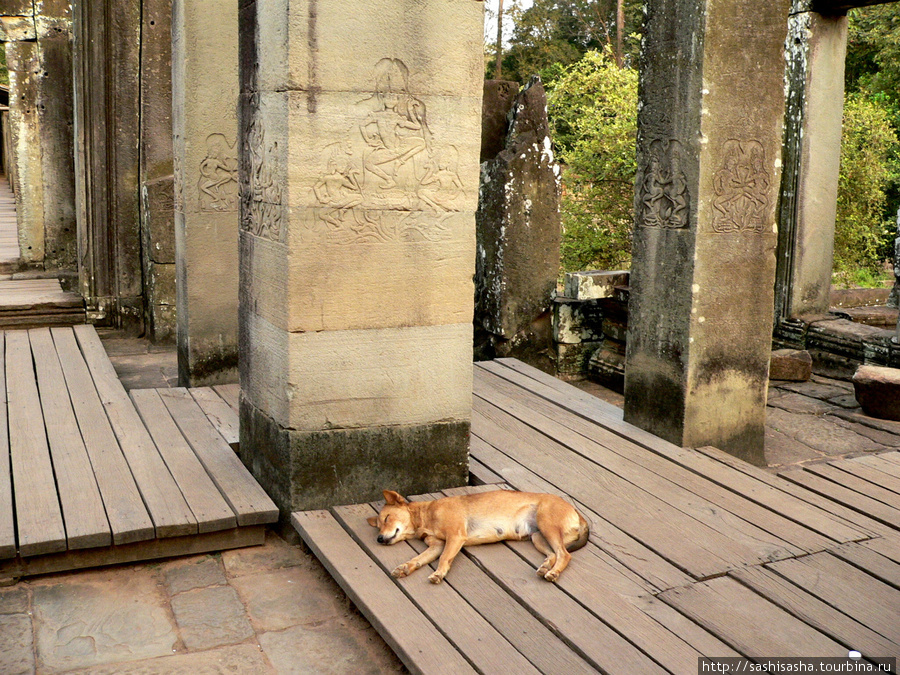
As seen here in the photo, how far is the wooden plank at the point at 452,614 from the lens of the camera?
2801 mm

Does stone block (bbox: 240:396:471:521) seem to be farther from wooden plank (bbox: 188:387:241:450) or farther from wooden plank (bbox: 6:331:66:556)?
wooden plank (bbox: 6:331:66:556)

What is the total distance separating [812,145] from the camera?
24.9ft

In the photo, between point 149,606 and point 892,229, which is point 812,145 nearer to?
point 149,606

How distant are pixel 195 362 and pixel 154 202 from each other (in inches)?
83.1

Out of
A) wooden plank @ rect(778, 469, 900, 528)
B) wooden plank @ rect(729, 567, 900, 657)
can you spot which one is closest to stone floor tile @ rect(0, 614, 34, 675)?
wooden plank @ rect(729, 567, 900, 657)

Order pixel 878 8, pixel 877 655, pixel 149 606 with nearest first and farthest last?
pixel 877 655
pixel 149 606
pixel 878 8

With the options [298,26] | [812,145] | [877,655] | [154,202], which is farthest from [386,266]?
[812,145]

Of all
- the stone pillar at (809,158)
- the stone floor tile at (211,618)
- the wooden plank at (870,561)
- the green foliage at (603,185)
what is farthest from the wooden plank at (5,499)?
the green foliage at (603,185)

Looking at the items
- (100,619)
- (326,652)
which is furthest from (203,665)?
(100,619)

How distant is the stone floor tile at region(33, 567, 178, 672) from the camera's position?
3043 millimetres

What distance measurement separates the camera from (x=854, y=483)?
434cm

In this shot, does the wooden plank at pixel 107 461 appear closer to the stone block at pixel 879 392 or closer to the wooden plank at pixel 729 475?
the wooden plank at pixel 729 475

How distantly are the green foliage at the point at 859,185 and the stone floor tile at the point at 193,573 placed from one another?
11.2m

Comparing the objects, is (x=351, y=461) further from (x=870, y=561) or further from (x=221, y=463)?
(x=870, y=561)
